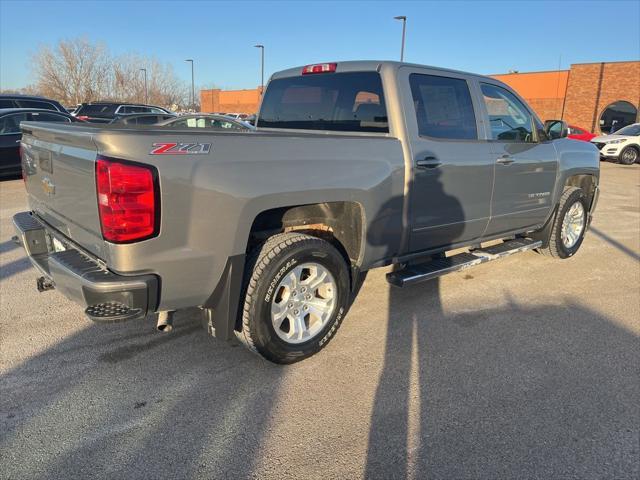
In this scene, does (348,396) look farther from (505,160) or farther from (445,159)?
(505,160)

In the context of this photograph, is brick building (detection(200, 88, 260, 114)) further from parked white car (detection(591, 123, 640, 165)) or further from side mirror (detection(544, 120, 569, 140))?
side mirror (detection(544, 120, 569, 140))

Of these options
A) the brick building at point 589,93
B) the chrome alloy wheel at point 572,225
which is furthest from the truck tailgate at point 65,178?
the brick building at point 589,93

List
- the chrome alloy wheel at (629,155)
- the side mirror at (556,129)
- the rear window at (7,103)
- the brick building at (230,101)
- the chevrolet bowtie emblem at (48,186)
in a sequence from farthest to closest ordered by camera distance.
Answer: the brick building at (230,101) → the chrome alloy wheel at (629,155) → the rear window at (7,103) → the side mirror at (556,129) → the chevrolet bowtie emblem at (48,186)

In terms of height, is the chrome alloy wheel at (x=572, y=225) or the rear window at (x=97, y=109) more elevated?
the rear window at (x=97, y=109)

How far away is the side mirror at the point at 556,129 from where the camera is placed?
5285 mm

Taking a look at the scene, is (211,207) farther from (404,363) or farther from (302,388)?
(404,363)

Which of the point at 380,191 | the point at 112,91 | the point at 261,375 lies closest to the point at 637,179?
the point at 380,191

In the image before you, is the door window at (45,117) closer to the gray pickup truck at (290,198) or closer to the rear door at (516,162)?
the gray pickup truck at (290,198)

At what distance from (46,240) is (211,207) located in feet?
5.19

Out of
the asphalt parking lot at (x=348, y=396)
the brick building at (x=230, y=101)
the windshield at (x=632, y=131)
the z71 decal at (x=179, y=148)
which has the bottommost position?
the asphalt parking lot at (x=348, y=396)

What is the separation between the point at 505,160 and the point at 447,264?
1172 millimetres

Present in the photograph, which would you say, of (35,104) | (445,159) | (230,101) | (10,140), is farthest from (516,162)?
(230,101)

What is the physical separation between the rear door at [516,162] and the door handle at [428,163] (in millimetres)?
904

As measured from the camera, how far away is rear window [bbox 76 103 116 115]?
19.4 metres
